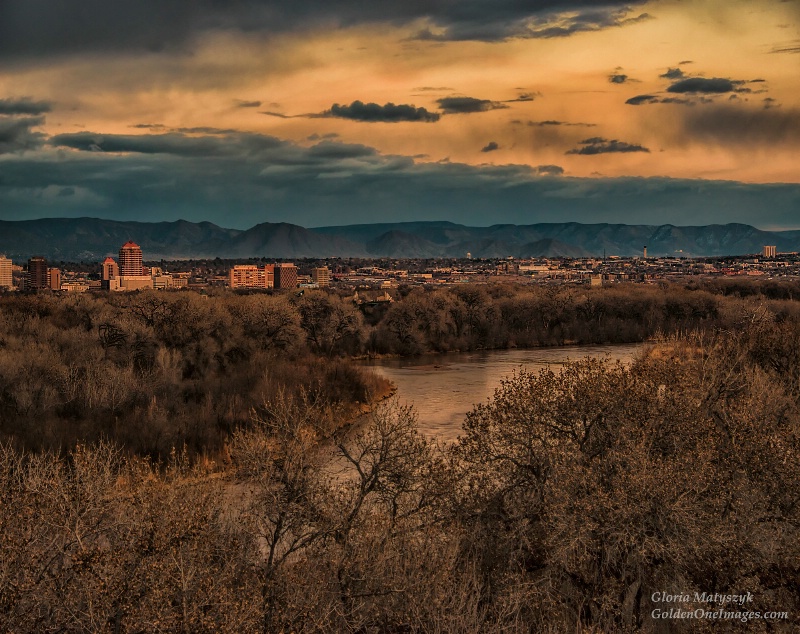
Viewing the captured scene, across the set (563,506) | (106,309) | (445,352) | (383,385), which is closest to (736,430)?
(563,506)

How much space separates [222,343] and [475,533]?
42155mm

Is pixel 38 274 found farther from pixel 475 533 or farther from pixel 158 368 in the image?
pixel 475 533

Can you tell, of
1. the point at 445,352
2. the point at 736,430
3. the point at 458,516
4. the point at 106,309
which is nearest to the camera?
the point at 458,516

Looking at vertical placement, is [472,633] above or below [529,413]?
below

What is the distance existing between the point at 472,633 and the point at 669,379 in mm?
10694

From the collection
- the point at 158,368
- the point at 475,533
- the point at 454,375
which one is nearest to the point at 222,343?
the point at 158,368

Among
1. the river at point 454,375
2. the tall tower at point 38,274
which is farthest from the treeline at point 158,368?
the tall tower at point 38,274

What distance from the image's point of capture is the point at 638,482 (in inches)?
605

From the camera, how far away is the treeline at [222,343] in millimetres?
36656

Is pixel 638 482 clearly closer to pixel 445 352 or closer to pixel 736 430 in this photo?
pixel 736 430

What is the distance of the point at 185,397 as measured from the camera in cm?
4312

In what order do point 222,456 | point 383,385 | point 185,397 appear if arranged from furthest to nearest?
point 383,385
point 185,397
point 222,456

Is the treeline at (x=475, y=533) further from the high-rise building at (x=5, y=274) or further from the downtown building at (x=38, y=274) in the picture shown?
the high-rise building at (x=5, y=274)

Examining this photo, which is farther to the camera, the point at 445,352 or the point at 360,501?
the point at 445,352
